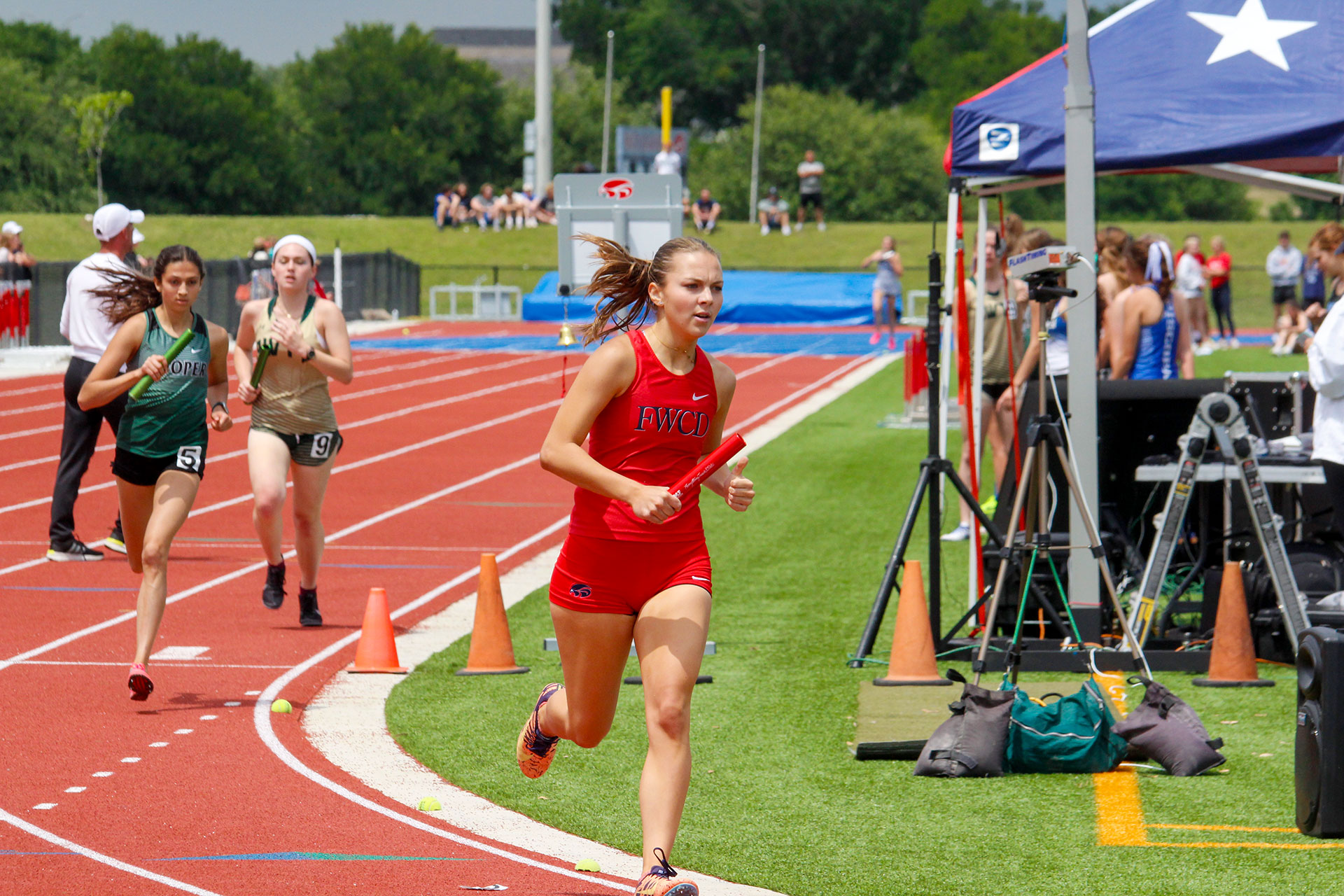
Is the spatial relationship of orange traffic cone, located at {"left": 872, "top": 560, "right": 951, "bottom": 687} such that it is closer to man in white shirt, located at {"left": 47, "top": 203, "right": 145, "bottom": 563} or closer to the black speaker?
the black speaker

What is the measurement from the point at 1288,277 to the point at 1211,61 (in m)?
28.1

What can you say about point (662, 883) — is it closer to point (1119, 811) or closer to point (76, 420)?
point (1119, 811)

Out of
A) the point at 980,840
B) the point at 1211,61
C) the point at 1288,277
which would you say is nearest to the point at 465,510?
the point at 1211,61

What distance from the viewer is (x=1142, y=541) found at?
980 centimetres

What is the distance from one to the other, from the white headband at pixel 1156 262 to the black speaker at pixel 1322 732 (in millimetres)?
6798

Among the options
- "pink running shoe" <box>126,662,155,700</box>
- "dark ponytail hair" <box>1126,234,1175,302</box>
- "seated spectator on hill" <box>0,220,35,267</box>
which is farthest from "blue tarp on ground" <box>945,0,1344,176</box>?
"seated spectator on hill" <box>0,220,35,267</box>

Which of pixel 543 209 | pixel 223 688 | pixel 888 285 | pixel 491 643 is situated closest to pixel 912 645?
pixel 491 643

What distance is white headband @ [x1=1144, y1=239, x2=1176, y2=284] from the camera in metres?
11.7

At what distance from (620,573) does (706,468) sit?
44cm

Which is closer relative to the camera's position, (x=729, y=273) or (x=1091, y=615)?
(x=1091, y=615)

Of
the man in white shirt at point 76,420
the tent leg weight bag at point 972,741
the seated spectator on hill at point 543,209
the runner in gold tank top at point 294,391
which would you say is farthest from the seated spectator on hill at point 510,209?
the tent leg weight bag at point 972,741

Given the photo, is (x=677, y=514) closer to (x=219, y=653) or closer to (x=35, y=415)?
(x=219, y=653)

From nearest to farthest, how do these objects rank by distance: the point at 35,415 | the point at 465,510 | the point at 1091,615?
the point at 1091,615 < the point at 465,510 < the point at 35,415

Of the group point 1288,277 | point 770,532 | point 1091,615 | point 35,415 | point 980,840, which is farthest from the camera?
point 1288,277
